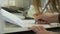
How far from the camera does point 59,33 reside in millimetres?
784

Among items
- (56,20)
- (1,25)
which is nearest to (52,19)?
(56,20)

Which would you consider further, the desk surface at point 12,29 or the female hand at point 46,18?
the female hand at point 46,18

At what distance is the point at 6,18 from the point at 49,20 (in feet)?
1.16

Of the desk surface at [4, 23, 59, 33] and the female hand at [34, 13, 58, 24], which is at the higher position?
the female hand at [34, 13, 58, 24]

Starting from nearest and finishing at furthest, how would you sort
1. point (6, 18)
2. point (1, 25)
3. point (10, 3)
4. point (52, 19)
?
point (1, 25) < point (6, 18) < point (52, 19) < point (10, 3)

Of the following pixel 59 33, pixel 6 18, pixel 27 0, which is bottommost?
pixel 59 33

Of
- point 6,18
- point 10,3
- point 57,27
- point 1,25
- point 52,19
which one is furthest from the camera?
point 10,3

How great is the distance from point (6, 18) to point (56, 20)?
42 centimetres

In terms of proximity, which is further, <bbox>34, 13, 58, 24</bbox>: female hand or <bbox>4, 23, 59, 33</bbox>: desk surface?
<bbox>34, 13, 58, 24</bbox>: female hand

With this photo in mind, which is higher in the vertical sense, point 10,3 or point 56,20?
point 10,3

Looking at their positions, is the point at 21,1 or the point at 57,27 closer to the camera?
the point at 57,27

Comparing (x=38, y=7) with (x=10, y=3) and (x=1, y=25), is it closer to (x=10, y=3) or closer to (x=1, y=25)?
(x=1, y=25)

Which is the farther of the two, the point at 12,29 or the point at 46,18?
the point at 46,18

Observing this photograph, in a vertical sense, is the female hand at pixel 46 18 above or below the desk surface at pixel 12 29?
above
